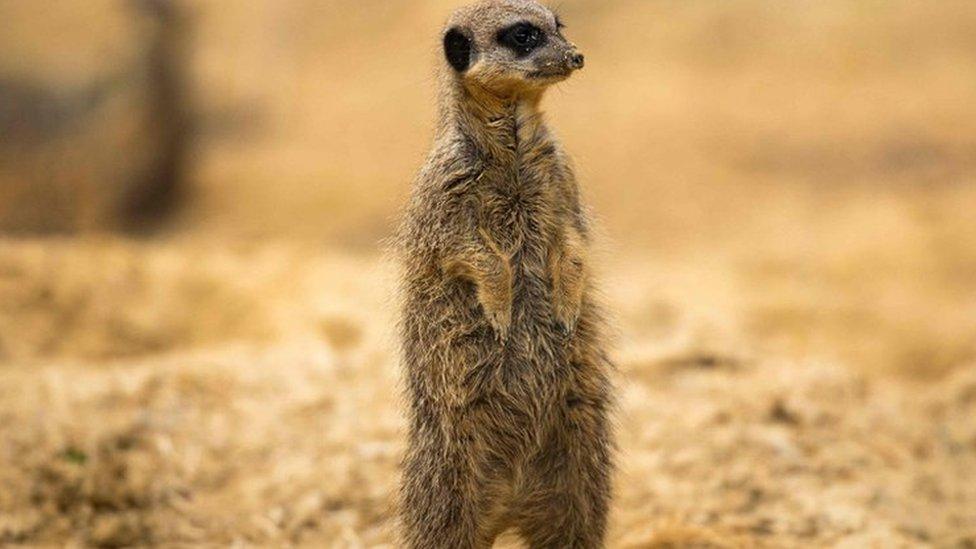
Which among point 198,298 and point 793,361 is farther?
point 198,298

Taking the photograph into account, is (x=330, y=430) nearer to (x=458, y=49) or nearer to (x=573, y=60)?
(x=458, y=49)

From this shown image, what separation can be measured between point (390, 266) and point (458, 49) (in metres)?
0.91

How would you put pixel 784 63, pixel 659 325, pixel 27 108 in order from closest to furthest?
pixel 659 325 < pixel 27 108 < pixel 784 63

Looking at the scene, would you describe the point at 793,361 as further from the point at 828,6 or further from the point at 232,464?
the point at 828,6

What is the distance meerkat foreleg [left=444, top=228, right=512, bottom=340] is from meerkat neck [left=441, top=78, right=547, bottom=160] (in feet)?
0.82

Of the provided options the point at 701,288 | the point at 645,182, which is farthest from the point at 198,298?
the point at 645,182

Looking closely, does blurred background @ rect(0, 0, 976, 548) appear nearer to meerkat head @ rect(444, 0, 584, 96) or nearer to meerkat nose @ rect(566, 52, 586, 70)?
meerkat head @ rect(444, 0, 584, 96)

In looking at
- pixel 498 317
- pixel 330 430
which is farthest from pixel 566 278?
pixel 330 430

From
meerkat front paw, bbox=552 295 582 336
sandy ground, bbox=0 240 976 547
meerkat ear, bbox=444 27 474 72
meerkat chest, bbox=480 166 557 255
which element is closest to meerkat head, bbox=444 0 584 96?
meerkat ear, bbox=444 27 474 72

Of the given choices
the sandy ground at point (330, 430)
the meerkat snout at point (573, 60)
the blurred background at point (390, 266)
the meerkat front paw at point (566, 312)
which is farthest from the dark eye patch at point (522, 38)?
the sandy ground at point (330, 430)

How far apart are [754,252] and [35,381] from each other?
4.89 metres

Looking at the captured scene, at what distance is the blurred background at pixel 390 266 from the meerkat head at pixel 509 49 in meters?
0.38

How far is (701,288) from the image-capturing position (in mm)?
7426

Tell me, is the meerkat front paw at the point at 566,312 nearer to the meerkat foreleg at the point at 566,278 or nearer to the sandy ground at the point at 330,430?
the meerkat foreleg at the point at 566,278
